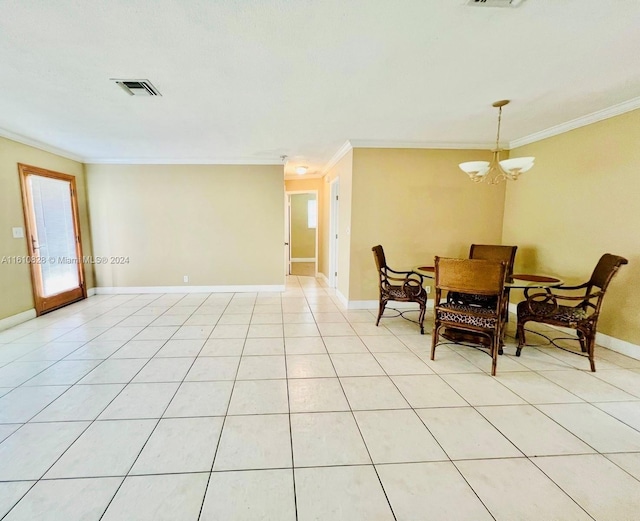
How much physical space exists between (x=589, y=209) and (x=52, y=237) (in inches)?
275

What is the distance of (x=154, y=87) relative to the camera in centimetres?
243

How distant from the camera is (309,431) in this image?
1.85m

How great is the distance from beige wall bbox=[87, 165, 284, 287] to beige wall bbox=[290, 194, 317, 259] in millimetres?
4452

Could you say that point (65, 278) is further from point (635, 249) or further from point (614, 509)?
point (635, 249)

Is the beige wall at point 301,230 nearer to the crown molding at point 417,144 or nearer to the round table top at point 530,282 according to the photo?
the crown molding at point 417,144

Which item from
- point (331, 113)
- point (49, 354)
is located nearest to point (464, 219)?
point (331, 113)

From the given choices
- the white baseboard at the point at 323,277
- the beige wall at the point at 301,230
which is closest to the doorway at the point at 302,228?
the beige wall at the point at 301,230

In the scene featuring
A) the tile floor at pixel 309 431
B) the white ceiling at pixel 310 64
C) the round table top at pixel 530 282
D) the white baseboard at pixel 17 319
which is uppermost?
the white ceiling at pixel 310 64

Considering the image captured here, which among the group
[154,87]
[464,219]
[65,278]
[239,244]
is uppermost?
[154,87]

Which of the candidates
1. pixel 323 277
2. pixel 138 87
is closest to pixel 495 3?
pixel 138 87

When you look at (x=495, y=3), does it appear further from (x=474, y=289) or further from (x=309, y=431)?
Result: (x=309, y=431)

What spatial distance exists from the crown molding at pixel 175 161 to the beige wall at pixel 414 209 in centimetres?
190

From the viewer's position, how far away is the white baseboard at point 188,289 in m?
5.37

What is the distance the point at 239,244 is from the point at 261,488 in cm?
437
